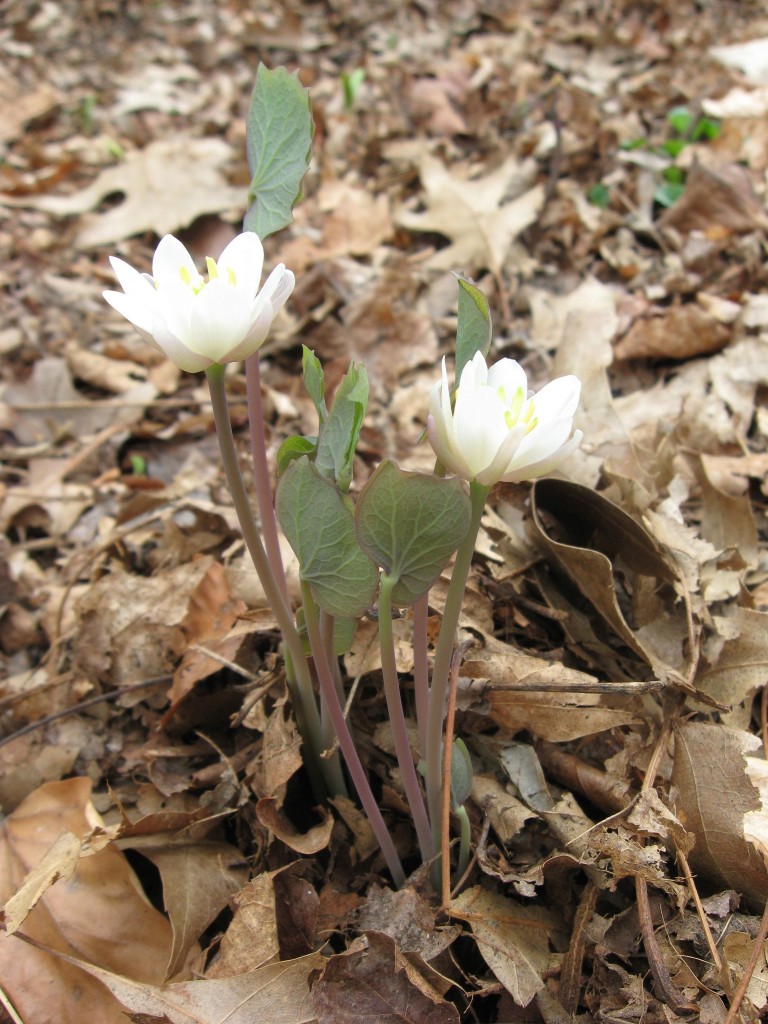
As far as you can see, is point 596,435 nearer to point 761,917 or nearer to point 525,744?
point 525,744

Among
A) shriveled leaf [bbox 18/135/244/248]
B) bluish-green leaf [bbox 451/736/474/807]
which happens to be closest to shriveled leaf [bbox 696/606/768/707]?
bluish-green leaf [bbox 451/736/474/807]

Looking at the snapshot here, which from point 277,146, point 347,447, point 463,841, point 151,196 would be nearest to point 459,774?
point 463,841

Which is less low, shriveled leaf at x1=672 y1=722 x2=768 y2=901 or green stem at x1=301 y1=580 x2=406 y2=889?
green stem at x1=301 y1=580 x2=406 y2=889

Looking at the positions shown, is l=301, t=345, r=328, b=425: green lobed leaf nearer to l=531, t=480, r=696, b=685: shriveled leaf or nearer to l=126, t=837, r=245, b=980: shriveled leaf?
l=531, t=480, r=696, b=685: shriveled leaf

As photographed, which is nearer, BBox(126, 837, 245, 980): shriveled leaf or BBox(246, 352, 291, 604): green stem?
BBox(246, 352, 291, 604): green stem

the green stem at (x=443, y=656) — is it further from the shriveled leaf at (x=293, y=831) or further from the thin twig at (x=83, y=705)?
the thin twig at (x=83, y=705)

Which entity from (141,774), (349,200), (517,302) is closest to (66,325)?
(349,200)

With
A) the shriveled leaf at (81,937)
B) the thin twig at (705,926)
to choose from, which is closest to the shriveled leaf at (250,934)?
the shriveled leaf at (81,937)
